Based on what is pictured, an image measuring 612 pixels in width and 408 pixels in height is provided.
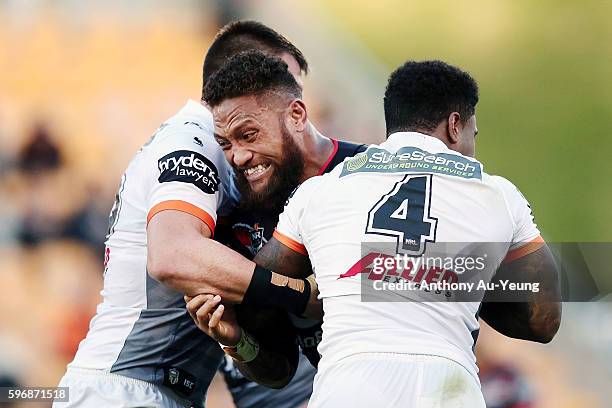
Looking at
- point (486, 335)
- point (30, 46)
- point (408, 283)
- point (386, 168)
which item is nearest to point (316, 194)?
point (386, 168)

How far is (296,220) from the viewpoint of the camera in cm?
358

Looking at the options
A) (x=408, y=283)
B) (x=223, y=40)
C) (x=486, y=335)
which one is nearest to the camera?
(x=408, y=283)

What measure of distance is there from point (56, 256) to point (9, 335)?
0.75 meters

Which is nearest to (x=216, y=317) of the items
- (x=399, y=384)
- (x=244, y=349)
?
(x=244, y=349)

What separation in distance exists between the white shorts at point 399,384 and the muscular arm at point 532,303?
0.54 m

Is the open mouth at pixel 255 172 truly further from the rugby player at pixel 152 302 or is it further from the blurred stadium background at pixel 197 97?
the blurred stadium background at pixel 197 97

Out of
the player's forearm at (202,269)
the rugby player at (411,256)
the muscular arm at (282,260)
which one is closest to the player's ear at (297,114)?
the rugby player at (411,256)

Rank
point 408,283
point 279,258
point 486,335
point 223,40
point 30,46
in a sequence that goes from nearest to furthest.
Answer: point 408,283, point 279,258, point 223,40, point 486,335, point 30,46

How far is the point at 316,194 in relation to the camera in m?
3.51

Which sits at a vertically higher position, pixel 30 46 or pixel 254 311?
pixel 30 46

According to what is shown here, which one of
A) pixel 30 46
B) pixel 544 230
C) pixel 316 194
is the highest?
pixel 30 46

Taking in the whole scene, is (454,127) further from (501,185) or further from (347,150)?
(347,150)

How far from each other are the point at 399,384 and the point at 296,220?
0.77 meters

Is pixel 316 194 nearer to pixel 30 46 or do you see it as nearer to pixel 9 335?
pixel 9 335
